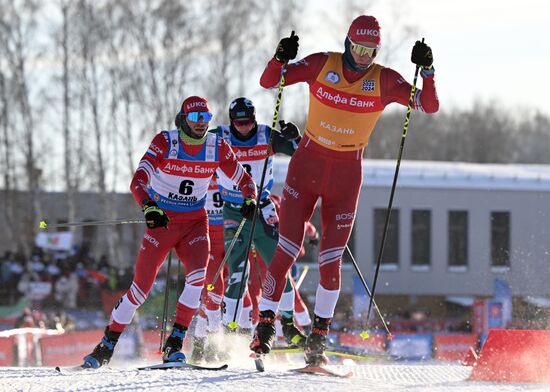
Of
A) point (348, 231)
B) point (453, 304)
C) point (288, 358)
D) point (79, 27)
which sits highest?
point (79, 27)

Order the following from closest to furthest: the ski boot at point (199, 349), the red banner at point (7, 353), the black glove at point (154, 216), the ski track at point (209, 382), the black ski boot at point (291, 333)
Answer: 1. the ski track at point (209, 382)
2. the black glove at point (154, 216)
3. the black ski boot at point (291, 333)
4. the ski boot at point (199, 349)
5. the red banner at point (7, 353)

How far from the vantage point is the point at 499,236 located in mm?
29406

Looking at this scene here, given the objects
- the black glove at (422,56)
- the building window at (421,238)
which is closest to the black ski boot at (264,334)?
the black glove at (422,56)

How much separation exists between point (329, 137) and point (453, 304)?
21304 millimetres

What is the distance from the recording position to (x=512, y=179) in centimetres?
3036

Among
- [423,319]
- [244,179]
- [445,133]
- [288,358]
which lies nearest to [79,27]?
[423,319]

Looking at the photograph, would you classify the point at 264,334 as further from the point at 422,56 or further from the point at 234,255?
the point at 234,255

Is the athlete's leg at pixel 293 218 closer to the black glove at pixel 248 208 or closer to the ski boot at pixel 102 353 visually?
the black glove at pixel 248 208

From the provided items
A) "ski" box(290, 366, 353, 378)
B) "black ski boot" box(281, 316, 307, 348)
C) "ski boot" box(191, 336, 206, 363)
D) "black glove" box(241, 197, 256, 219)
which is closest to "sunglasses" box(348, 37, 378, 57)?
"black glove" box(241, 197, 256, 219)

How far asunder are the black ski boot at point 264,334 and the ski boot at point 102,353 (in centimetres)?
102

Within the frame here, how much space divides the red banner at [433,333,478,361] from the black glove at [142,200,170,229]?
35.1ft

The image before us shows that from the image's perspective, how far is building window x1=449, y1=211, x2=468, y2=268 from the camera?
95.1 feet

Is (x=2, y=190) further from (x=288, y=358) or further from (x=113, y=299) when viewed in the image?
(x=288, y=358)

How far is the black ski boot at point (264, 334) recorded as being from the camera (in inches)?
280
